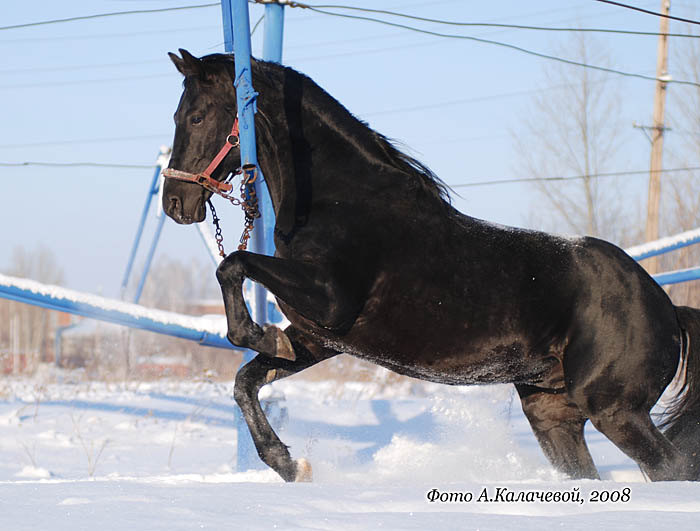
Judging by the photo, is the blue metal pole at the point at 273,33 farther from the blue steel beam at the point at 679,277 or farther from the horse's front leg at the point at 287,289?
the blue steel beam at the point at 679,277

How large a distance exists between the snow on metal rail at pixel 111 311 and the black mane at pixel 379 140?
3.05 meters

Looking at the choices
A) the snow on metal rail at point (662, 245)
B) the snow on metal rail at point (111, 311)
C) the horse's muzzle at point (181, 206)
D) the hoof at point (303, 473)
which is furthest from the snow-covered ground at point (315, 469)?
the snow on metal rail at point (662, 245)

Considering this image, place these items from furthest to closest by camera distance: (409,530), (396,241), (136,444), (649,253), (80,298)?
(649,253)
(136,444)
(80,298)
(396,241)
(409,530)

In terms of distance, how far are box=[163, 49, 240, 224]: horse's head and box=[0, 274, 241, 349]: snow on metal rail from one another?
2866mm

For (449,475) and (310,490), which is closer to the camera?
(310,490)

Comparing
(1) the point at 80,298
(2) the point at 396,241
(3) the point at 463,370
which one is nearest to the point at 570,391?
(3) the point at 463,370

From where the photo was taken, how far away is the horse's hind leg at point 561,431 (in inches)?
197

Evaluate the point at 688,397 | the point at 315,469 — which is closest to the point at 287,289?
the point at 315,469

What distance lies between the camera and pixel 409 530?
94.6 inches

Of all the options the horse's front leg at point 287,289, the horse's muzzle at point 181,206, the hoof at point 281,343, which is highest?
the horse's muzzle at point 181,206

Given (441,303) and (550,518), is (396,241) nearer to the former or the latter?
(441,303)

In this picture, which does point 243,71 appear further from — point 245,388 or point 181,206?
point 245,388

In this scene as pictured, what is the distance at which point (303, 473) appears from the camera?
4035 mm

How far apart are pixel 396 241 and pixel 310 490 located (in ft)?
4.60
